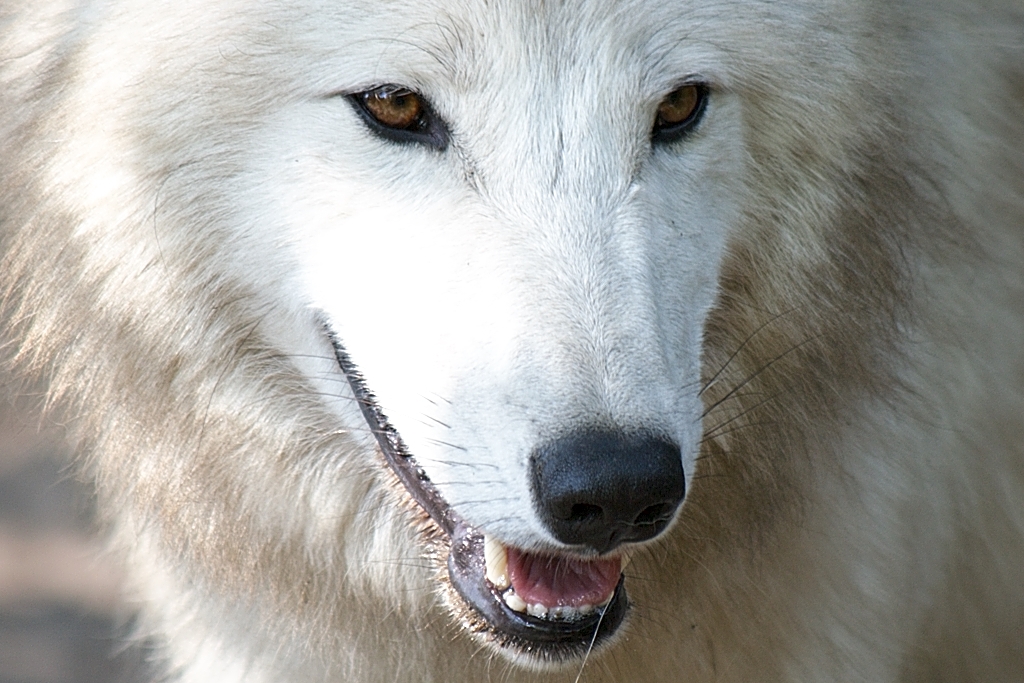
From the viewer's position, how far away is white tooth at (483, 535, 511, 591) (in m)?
2.02

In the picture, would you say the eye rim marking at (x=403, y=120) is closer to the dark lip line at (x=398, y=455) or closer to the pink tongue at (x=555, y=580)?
the dark lip line at (x=398, y=455)

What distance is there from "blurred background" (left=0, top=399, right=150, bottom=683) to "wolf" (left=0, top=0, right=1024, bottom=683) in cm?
139

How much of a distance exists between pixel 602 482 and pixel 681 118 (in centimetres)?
65

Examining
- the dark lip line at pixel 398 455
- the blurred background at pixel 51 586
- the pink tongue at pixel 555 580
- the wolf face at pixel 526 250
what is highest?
the wolf face at pixel 526 250

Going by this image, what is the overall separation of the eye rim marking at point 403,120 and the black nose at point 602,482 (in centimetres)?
53

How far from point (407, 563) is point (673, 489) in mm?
708

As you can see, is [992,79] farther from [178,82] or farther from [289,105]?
[178,82]

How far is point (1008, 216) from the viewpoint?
2520mm

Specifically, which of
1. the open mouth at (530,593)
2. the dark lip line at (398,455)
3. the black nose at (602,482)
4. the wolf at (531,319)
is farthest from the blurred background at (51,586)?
the black nose at (602,482)

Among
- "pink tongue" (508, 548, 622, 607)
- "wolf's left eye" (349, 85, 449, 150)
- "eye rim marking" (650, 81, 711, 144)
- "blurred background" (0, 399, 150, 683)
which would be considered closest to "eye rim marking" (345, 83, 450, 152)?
"wolf's left eye" (349, 85, 449, 150)

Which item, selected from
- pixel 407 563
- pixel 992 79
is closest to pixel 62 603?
pixel 407 563

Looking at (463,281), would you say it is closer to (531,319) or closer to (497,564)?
(531,319)

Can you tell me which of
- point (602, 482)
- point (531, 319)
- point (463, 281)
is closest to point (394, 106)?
point (463, 281)

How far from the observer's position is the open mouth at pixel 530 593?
2008mm
